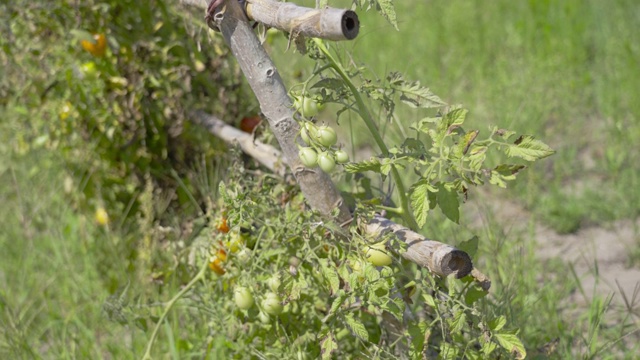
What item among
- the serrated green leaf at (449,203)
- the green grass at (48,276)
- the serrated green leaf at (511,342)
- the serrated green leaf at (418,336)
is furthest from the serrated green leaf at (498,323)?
the green grass at (48,276)

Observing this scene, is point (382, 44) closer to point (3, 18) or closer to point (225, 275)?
point (3, 18)

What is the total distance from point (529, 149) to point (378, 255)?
0.39 metres

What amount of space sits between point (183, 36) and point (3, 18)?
632 millimetres

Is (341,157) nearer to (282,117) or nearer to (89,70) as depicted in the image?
(282,117)

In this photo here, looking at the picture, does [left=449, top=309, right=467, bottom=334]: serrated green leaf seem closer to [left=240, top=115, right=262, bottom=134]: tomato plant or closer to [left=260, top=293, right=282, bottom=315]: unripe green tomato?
[left=260, top=293, right=282, bottom=315]: unripe green tomato

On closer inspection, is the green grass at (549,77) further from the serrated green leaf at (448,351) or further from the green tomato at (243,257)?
the serrated green leaf at (448,351)

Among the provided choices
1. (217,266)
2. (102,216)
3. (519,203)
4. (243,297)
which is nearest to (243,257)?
(243,297)

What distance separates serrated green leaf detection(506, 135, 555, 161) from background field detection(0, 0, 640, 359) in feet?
1.98

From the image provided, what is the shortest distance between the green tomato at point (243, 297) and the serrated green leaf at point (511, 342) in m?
0.57

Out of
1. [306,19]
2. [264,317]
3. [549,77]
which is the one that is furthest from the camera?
[549,77]

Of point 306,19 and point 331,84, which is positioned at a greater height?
point 306,19

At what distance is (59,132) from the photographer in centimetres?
299

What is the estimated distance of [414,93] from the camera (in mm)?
1614

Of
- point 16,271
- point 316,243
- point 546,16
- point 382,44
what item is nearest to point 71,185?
point 16,271
